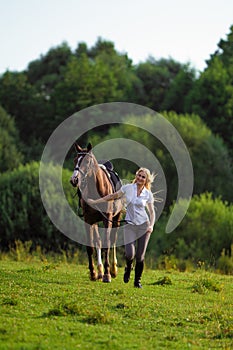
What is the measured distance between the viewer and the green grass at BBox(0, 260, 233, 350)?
8422 mm

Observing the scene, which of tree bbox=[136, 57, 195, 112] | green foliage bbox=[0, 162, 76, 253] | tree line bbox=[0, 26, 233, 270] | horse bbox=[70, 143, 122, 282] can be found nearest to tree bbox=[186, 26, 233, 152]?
tree line bbox=[0, 26, 233, 270]

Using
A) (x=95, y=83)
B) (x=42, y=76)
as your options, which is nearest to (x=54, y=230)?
(x=95, y=83)

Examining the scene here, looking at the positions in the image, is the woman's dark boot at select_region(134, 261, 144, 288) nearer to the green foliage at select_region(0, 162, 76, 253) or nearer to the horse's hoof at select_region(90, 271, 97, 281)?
the horse's hoof at select_region(90, 271, 97, 281)

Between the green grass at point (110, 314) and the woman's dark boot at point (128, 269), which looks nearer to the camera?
the green grass at point (110, 314)

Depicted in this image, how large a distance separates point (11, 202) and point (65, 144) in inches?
1122

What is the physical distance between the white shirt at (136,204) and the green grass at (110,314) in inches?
53.8

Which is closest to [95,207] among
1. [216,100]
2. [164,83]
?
[216,100]

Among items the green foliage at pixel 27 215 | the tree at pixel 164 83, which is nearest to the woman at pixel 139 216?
the green foliage at pixel 27 215

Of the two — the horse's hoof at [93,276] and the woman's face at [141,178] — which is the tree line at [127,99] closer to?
the horse's hoof at [93,276]

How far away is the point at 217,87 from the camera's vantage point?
2498 inches

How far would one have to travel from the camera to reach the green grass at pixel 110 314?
8.42 m

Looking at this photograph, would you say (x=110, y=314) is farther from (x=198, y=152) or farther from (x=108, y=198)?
(x=198, y=152)

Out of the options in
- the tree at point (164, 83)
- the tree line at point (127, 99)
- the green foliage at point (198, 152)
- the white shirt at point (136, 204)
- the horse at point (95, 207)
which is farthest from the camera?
the tree at point (164, 83)

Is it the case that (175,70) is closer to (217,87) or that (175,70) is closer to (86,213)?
(217,87)
